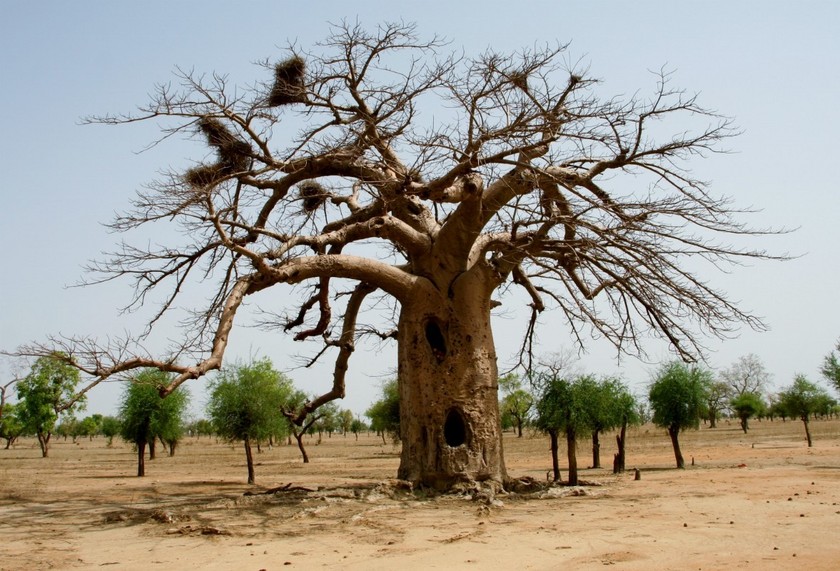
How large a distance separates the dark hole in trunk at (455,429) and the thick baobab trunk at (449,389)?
1cm

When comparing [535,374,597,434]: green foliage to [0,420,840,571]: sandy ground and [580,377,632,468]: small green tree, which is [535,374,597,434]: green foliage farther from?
[0,420,840,571]: sandy ground

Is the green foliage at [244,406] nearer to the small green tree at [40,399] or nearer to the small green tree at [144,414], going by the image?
the small green tree at [144,414]

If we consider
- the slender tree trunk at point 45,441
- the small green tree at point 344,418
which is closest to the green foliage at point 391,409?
the slender tree trunk at point 45,441

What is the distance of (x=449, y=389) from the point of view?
28.6 feet

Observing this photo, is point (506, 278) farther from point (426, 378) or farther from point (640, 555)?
point (640, 555)

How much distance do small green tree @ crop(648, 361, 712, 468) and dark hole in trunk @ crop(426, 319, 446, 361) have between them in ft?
32.8

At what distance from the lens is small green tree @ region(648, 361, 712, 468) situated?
17.1 m

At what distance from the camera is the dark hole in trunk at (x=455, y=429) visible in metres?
8.72

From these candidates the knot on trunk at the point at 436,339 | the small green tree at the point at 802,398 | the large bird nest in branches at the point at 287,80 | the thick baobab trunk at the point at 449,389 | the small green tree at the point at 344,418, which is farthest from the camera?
the small green tree at the point at 344,418

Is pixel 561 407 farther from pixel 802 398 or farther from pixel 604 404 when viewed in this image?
pixel 802 398

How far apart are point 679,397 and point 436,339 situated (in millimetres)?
10211

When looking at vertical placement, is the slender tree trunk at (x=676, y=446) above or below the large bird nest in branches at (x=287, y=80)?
below

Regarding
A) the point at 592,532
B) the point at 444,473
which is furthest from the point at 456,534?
the point at 444,473

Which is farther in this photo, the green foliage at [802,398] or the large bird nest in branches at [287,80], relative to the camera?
the green foliage at [802,398]
